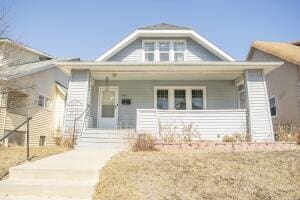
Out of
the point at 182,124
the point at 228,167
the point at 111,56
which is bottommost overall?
the point at 228,167

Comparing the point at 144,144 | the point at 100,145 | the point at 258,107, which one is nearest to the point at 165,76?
the point at 258,107

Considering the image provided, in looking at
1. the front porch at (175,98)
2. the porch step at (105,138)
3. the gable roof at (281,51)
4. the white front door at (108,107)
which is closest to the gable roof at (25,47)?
the front porch at (175,98)

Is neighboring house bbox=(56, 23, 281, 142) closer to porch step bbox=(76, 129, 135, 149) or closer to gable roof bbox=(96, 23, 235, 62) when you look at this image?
gable roof bbox=(96, 23, 235, 62)

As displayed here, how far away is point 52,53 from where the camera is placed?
23.5m

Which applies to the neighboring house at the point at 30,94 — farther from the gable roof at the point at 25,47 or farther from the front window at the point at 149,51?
the front window at the point at 149,51

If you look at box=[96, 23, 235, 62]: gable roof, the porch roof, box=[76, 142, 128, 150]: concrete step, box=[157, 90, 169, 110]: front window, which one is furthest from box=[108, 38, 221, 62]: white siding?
box=[76, 142, 128, 150]: concrete step

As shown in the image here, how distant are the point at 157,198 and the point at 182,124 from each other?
6969 millimetres

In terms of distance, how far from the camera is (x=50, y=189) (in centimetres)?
529

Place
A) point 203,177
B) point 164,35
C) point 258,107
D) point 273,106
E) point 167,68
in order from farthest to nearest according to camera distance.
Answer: point 273,106 < point 164,35 < point 167,68 < point 258,107 < point 203,177

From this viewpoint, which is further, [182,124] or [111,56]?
[111,56]

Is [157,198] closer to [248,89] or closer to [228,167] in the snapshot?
[228,167]

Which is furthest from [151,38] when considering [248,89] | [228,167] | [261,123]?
[228,167]

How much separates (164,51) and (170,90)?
260 centimetres

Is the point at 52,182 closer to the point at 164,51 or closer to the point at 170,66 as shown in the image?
the point at 170,66
